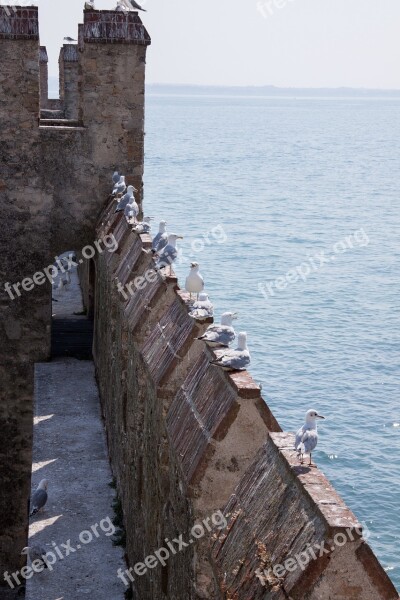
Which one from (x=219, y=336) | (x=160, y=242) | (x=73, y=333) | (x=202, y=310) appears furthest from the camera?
(x=73, y=333)

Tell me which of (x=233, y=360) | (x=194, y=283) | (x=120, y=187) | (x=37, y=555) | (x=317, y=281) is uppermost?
(x=233, y=360)

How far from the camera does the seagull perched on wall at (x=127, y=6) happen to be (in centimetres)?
1934

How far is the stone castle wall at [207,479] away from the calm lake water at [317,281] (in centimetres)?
1873

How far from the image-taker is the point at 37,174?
64.2 feet

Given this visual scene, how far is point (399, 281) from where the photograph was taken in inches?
2685

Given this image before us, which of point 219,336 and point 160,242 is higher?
point 219,336

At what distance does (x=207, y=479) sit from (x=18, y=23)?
13143mm

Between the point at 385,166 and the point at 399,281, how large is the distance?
73653 mm

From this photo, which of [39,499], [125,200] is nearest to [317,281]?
[125,200]

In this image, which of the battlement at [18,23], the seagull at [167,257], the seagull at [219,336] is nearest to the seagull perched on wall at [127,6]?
the battlement at [18,23]

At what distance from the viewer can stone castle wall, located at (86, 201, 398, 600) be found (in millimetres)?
5895

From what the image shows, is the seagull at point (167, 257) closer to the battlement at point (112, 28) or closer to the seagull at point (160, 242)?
the seagull at point (160, 242)

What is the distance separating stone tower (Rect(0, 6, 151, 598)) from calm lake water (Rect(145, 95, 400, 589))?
514 inches

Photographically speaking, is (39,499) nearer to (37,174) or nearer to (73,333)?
(73,333)
